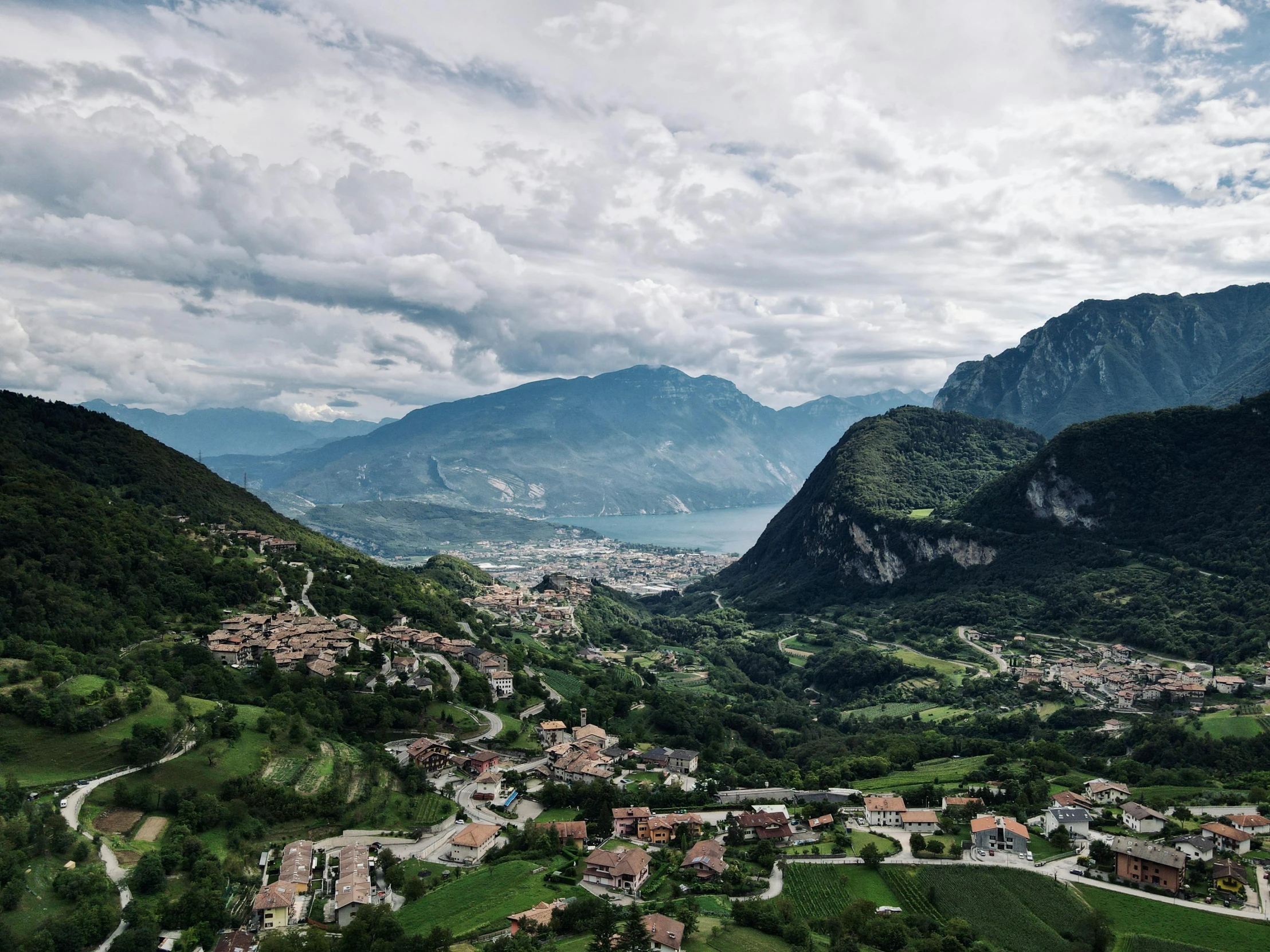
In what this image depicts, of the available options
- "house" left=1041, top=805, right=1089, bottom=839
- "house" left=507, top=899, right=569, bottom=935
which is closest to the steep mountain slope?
"house" left=1041, top=805, right=1089, bottom=839

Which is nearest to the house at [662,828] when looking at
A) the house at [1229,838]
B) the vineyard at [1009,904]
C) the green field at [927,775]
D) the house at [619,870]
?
the house at [619,870]

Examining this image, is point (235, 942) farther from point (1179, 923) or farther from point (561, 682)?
point (561, 682)

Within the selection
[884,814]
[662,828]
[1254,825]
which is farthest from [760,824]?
[1254,825]

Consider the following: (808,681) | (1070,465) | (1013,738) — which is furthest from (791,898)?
(1070,465)

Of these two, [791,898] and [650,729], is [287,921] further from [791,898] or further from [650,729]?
[650,729]

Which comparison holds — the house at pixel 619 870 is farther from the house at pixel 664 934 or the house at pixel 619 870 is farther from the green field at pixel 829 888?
the green field at pixel 829 888

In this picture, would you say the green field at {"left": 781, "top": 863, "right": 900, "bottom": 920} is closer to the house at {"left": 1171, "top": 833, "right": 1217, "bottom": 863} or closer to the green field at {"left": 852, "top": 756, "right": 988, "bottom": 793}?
the green field at {"left": 852, "top": 756, "right": 988, "bottom": 793}

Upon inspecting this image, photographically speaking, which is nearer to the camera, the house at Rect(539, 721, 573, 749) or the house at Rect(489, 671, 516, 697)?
the house at Rect(539, 721, 573, 749)
